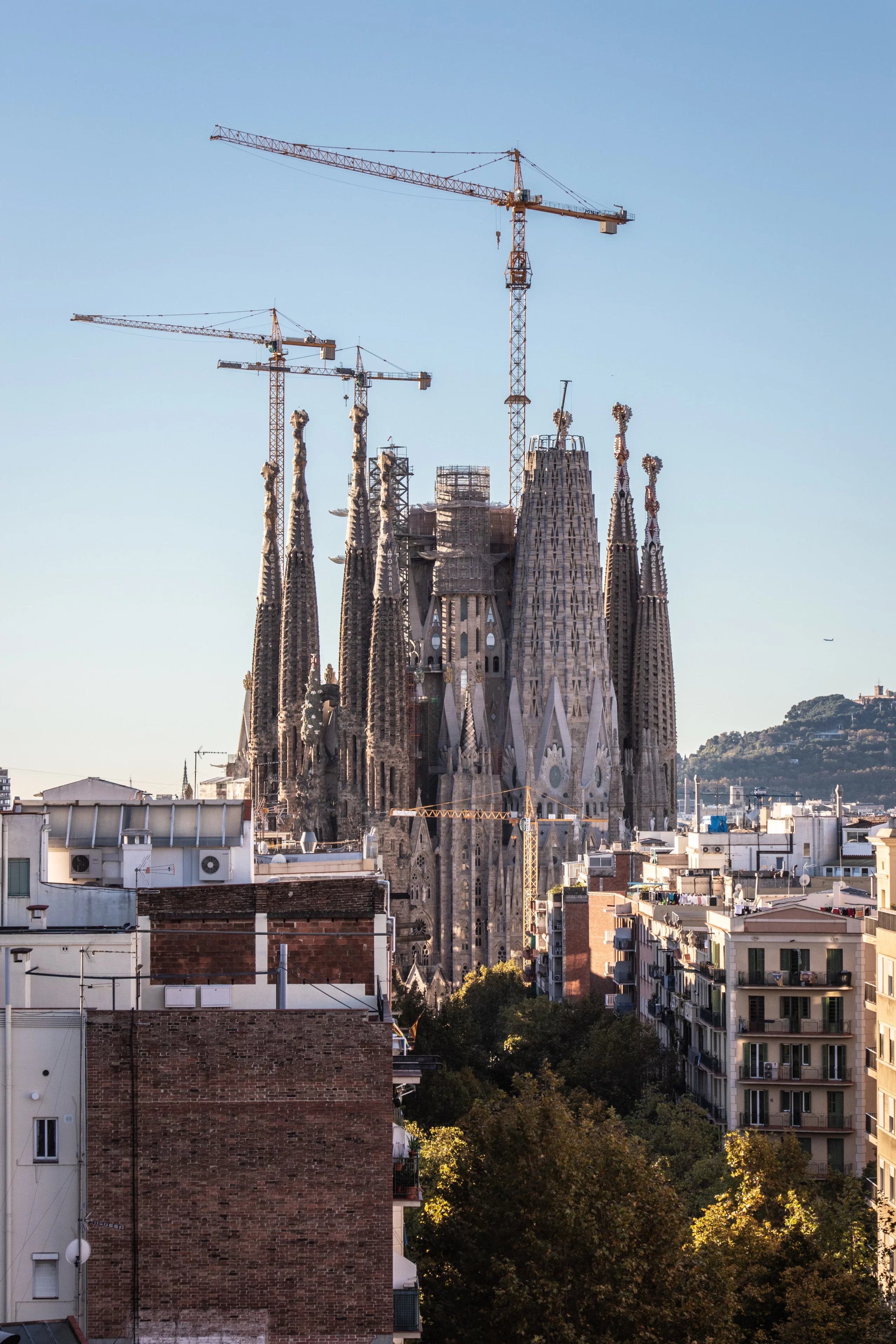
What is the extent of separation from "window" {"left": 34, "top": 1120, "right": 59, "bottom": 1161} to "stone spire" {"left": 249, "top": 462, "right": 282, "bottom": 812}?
104812mm

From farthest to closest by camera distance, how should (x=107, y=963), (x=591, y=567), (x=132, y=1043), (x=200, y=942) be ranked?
(x=591, y=567) → (x=200, y=942) → (x=107, y=963) → (x=132, y=1043)

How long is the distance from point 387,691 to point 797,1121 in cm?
7755

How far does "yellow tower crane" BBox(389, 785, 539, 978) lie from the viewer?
13100cm

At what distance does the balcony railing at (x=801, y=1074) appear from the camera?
5194cm

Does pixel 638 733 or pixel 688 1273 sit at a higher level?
pixel 638 733

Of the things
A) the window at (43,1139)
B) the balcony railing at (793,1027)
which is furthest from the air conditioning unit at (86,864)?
the balcony railing at (793,1027)

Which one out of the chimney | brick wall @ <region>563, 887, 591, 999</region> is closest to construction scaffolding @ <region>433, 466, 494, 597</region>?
brick wall @ <region>563, 887, 591, 999</region>

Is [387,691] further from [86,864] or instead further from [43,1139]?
[43,1139]

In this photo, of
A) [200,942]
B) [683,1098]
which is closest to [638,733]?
[683,1098]

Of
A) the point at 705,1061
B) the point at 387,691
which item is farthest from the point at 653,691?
the point at 705,1061

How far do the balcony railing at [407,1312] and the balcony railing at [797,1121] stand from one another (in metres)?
Answer: 21.3

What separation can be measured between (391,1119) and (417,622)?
113866 millimetres

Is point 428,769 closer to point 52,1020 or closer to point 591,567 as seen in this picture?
point 591,567

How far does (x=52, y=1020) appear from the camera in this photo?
28.2 meters
